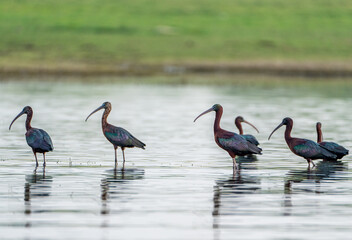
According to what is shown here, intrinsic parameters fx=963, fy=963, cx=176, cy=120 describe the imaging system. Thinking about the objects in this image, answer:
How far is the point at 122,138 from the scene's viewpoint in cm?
2267

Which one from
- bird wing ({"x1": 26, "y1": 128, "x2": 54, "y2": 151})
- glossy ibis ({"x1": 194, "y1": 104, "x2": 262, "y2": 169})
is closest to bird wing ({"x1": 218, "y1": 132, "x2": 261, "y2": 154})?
glossy ibis ({"x1": 194, "y1": 104, "x2": 262, "y2": 169})

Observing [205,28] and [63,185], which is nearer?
[63,185]

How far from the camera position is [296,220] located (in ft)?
50.0

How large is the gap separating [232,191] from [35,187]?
3.80 m

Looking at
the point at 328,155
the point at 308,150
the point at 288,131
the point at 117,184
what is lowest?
the point at 117,184

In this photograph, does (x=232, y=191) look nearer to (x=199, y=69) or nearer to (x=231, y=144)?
(x=231, y=144)

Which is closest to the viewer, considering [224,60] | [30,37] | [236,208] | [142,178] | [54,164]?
[236,208]

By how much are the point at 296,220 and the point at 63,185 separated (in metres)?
5.55

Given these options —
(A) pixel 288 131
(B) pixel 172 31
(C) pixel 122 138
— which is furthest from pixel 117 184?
(B) pixel 172 31

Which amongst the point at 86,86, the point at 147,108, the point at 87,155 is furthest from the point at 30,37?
the point at 87,155

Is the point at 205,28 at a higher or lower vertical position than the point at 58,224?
higher

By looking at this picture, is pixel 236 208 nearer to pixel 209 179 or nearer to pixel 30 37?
pixel 209 179

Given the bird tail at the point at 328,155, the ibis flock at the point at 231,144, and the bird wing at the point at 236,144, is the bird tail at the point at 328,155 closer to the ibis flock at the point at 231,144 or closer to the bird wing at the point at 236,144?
the ibis flock at the point at 231,144

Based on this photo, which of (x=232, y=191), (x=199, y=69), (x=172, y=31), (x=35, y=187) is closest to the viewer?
(x=232, y=191)
